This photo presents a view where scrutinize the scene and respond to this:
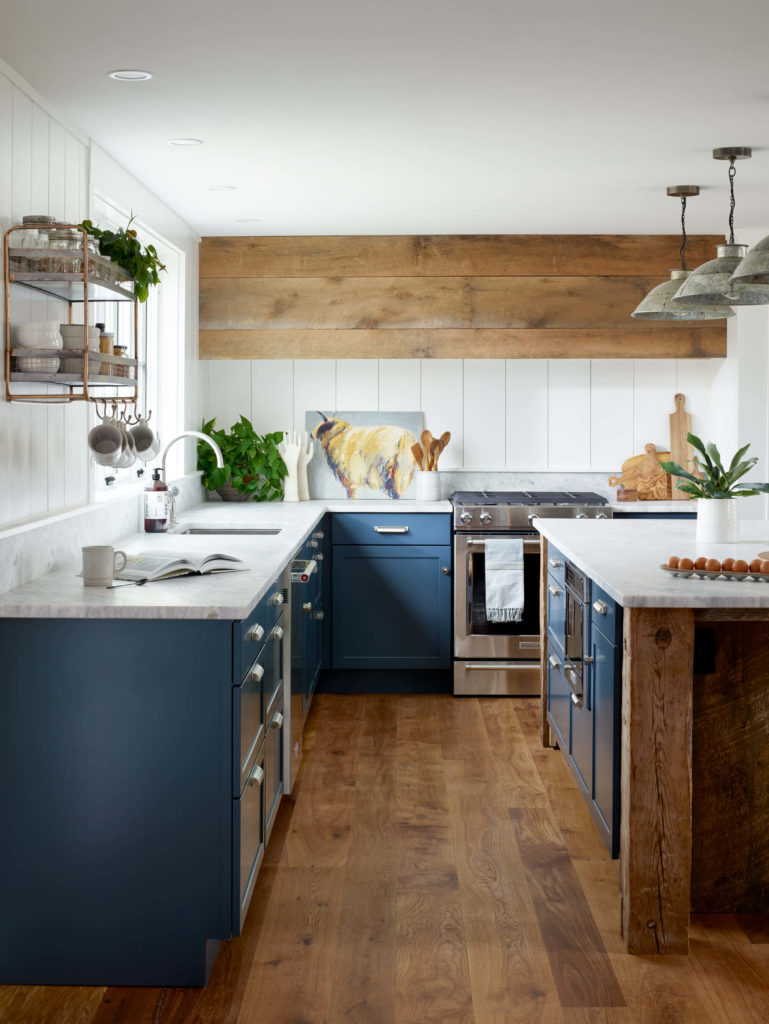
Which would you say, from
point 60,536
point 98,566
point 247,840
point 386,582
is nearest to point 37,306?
point 60,536

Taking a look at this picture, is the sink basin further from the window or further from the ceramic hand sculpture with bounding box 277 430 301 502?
the ceramic hand sculpture with bounding box 277 430 301 502

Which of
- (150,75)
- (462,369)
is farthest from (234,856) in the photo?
(462,369)

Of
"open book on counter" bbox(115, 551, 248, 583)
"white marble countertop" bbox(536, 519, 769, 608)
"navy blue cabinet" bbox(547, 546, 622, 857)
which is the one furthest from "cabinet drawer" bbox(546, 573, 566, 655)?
"open book on counter" bbox(115, 551, 248, 583)

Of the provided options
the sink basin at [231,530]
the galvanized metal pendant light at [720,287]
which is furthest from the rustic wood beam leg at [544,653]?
the galvanized metal pendant light at [720,287]

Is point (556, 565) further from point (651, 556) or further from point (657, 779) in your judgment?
point (657, 779)

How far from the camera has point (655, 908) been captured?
2604mm

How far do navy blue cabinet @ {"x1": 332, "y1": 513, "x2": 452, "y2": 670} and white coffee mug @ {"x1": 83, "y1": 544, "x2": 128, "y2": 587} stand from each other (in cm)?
241

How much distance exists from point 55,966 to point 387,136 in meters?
2.68

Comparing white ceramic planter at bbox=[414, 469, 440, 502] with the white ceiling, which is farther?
white ceramic planter at bbox=[414, 469, 440, 502]

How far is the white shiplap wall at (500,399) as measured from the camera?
5660mm

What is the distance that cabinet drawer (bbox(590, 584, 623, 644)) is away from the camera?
2721 mm

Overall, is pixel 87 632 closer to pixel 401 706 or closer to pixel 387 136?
pixel 387 136

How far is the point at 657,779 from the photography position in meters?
2.59

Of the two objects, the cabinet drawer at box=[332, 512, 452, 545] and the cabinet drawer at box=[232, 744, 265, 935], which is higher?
the cabinet drawer at box=[332, 512, 452, 545]
